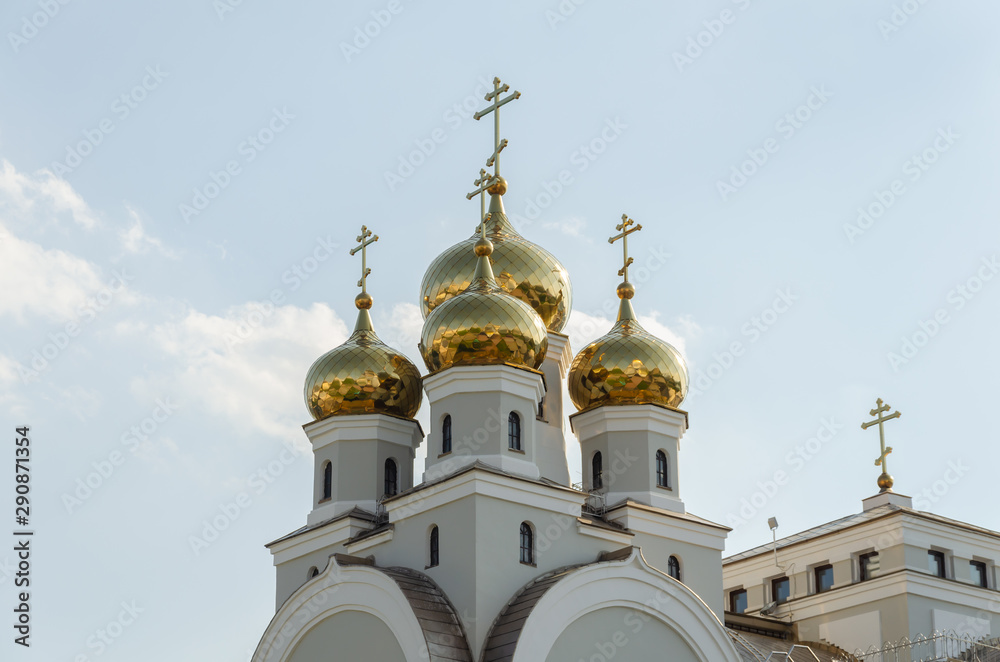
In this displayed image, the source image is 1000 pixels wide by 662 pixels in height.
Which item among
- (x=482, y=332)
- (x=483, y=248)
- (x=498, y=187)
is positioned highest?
(x=498, y=187)

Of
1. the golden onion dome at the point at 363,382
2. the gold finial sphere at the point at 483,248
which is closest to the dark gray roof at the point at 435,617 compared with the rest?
the golden onion dome at the point at 363,382

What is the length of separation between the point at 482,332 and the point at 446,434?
4.53ft

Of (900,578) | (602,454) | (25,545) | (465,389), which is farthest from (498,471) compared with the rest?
(900,578)

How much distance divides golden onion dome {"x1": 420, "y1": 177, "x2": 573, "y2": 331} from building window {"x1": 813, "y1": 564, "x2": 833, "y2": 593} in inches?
229

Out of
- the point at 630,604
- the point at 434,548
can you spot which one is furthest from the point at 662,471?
the point at 434,548

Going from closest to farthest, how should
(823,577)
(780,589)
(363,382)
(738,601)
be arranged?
1. (363,382)
2. (823,577)
3. (780,589)
4. (738,601)

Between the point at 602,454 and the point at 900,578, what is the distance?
16.4 feet

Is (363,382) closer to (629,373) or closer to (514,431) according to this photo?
(514,431)

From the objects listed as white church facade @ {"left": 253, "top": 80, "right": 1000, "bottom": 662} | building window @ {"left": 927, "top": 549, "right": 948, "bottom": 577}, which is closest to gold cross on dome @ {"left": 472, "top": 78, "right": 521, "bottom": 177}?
white church facade @ {"left": 253, "top": 80, "right": 1000, "bottom": 662}

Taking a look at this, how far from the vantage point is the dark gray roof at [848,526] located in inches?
877

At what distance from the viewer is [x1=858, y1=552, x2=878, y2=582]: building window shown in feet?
72.9

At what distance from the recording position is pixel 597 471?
20.6 metres

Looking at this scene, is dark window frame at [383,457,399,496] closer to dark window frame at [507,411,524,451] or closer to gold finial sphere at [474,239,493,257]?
dark window frame at [507,411,524,451]

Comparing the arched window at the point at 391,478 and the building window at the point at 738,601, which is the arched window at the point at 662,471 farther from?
the building window at the point at 738,601
